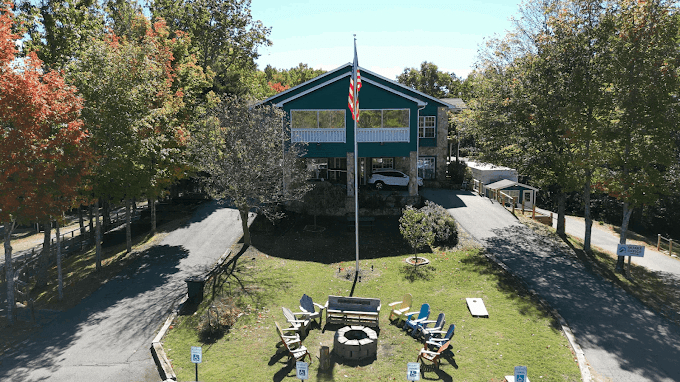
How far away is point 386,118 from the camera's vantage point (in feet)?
94.7

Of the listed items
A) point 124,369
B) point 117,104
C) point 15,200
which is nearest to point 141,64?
point 117,104

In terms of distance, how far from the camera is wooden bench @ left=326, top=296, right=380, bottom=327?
1471cm

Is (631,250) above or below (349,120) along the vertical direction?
below

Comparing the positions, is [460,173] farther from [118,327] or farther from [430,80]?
[430,80]

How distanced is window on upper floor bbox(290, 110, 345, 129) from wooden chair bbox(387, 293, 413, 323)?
1551 centimetres

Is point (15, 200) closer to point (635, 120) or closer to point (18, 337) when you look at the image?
point (18, 337)

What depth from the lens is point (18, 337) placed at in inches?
581

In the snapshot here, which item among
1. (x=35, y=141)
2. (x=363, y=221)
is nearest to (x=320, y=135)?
(x=363, y=221)

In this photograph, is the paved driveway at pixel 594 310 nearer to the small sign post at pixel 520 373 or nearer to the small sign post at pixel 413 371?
the small sign post at pixel 520 373

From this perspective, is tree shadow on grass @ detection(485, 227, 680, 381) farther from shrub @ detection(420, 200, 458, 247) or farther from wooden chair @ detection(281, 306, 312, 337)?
wooden chair @ detection(281, 306, 312, 337)

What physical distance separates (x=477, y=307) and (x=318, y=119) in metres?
16.9

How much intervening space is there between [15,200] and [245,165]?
9284mm

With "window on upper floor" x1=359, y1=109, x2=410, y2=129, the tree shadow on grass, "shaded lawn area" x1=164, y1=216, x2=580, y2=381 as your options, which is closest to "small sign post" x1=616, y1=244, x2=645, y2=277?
the tree shadow on grass

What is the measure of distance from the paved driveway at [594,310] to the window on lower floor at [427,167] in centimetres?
1127
